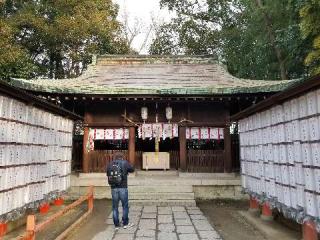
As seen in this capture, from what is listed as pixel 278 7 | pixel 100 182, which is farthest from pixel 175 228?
pixel 278 7

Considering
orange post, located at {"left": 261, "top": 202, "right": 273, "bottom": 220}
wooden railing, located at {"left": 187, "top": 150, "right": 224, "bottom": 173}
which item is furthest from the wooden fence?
orange post, located at {"left": 261, "top": 202, "right": 273, "bottom": 220}

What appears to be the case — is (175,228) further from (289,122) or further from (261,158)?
(289,122)

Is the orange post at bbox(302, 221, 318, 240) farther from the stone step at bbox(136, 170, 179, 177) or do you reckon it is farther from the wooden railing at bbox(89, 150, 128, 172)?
the wooden railing at bbox(89, 150, 128, 172)

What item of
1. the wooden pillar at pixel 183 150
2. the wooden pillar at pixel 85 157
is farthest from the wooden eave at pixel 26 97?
the wooden pillar at pixel 183 150

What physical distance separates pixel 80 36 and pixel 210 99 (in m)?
16.0

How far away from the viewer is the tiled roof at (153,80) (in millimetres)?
14812

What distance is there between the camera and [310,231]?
7.05 meters

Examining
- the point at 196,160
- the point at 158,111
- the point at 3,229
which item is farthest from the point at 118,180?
the point at 158,111

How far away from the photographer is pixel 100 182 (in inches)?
586

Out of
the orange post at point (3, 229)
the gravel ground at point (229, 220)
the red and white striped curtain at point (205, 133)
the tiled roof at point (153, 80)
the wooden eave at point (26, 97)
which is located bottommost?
the gravel ground at point (229, 220)

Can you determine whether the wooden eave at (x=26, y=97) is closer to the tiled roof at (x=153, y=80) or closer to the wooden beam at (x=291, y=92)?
the tiled roof at (x=153, y=80)

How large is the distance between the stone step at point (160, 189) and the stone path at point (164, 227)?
2189mm

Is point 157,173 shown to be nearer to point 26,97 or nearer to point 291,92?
point 26,97

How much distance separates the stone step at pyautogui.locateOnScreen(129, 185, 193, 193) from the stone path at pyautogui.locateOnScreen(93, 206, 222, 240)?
219 cm
